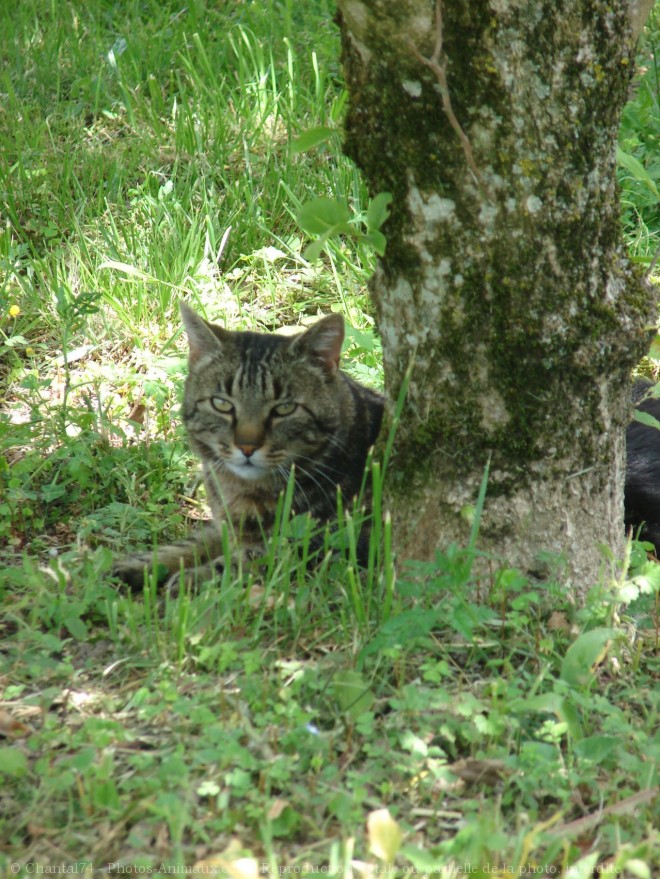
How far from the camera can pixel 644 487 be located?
131 inches

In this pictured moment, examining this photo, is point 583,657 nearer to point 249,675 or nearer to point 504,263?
point 249,675

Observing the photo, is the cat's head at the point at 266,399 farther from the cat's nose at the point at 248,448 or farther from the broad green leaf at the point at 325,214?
the broad green leaf at the point at 325,214

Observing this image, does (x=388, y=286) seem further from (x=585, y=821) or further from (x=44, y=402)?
(x=44, y=402)

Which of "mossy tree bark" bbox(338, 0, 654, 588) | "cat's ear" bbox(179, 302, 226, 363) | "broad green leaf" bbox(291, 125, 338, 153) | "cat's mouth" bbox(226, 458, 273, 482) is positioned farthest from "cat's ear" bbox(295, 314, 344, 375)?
"broad green leaf" bbox(291, 125, 338, 153)

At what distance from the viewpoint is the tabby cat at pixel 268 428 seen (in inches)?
129

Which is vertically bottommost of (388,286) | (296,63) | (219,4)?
(388,286)

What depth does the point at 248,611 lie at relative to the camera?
2.55 metres

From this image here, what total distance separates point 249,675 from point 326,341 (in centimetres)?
135

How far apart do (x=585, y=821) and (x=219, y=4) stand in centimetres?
600

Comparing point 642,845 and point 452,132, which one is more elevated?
point 452,132

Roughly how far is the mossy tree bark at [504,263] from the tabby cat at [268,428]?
629mm

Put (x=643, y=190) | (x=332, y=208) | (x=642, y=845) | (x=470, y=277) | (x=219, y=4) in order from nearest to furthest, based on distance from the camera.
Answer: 1. (x=642, y=845)
2. (x=332, y=208)
3. (x=470, y=277)
4. (x=643, y=190)
5. (x=219, y=4)

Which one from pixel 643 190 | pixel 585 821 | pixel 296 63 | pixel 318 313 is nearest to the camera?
pixel 585 821

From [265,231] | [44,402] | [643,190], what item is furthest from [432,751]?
[643,190]
